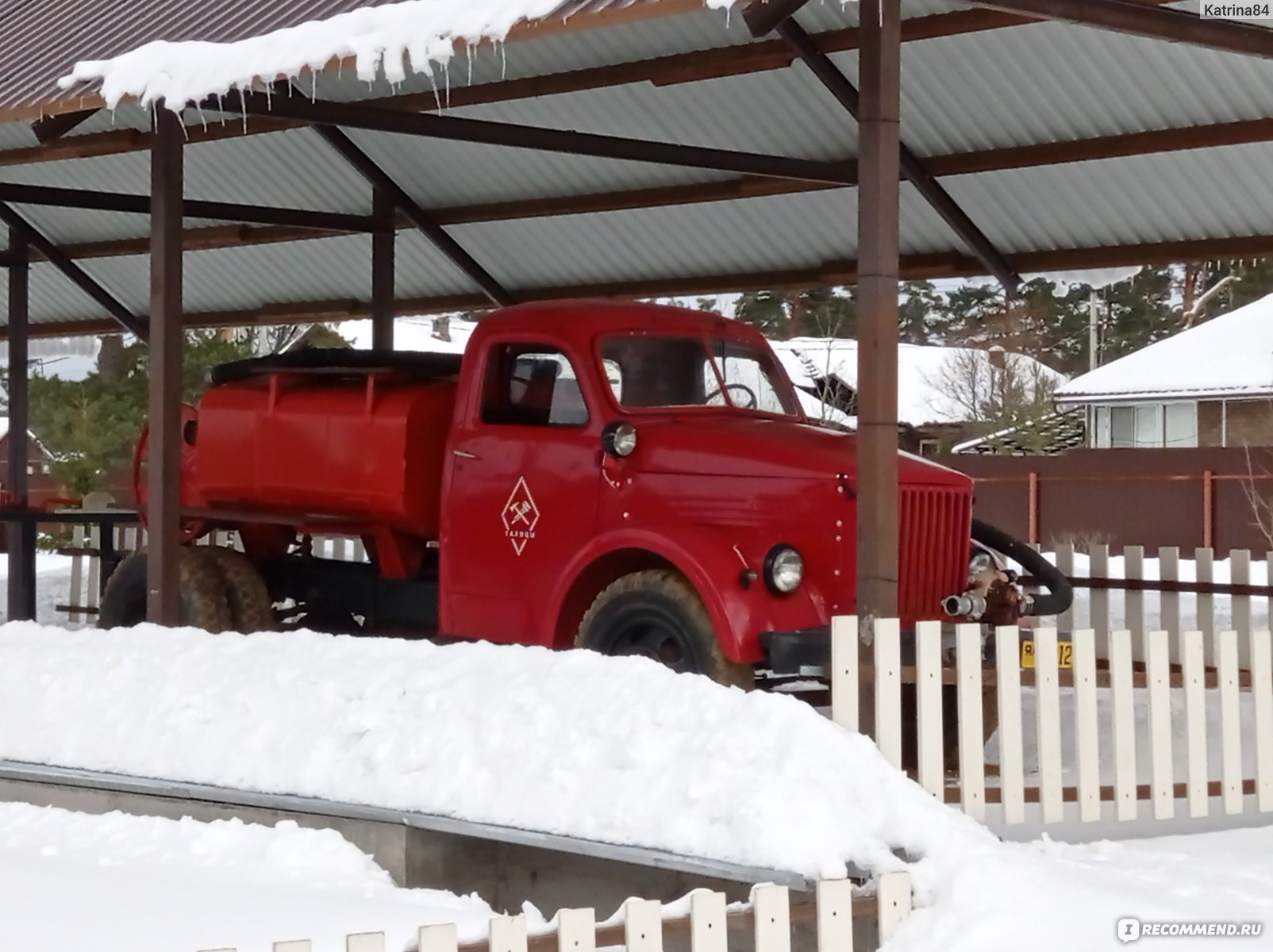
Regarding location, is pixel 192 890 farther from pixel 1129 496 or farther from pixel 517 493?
pixel 1129 496

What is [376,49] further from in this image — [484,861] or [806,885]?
[806,885]

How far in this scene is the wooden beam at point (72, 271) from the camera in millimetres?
17125

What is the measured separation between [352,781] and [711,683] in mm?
1822

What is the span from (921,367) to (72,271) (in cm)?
3311

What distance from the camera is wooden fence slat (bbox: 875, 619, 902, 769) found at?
755 cm

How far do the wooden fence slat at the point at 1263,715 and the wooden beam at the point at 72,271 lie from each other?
483 inches

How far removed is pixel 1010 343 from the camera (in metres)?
46.0

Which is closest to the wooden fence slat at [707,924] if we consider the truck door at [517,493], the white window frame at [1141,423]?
the truck door at [517,493]

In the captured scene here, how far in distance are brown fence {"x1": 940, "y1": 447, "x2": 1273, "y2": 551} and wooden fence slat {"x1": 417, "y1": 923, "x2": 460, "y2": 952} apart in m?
24.4

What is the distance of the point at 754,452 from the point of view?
9.41 m

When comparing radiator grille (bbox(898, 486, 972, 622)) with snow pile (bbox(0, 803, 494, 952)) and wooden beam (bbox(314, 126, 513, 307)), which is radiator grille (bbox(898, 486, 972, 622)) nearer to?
snow pile (bbox(0, 803, 494, 952))

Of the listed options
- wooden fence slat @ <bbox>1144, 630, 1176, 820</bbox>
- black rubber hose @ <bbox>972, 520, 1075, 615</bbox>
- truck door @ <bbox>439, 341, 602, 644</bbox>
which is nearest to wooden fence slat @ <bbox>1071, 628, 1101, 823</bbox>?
wooden fence slat @ <bbox>1144, 630, 1176, 820</bbox>

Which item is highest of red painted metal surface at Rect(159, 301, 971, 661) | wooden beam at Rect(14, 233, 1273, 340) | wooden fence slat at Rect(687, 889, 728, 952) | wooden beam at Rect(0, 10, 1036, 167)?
wooden beam at Rect(0, 10, 1036, 167)

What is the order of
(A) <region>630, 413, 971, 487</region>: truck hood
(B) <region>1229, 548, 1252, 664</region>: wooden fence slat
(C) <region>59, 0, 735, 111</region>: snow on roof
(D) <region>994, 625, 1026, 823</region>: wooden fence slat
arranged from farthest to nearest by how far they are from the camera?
(B) <region>1229, 548, 1252, 664</region>: wooden fence slat < (A) <region>630, 413, 971, 487</region>: truck hood < (C) <region>59, 0, 735, 111</region>: snow on roof < (D) <region>994, 625, 1026, 823</region>: wooden fence slat
